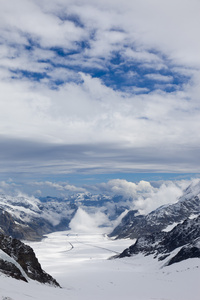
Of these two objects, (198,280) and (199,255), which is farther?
(199,255)

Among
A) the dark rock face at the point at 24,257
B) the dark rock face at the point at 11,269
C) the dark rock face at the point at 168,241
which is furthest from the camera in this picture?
the dark rock face at the point at 168,241

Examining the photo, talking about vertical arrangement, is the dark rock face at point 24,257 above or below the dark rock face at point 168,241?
above

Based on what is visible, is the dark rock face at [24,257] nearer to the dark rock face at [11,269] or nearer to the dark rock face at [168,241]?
the dark rock face at [11,269]

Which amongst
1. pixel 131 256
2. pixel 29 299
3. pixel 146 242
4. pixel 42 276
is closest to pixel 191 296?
pixel 42 276

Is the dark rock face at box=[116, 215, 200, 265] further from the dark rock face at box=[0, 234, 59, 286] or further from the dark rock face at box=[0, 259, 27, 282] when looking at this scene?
the dark rock face at box=[0, 259, 27, 282]

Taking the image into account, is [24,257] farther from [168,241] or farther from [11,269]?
[168,241]

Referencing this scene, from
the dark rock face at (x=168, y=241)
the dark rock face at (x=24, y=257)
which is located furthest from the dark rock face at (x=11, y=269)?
the dark rock face at (x=168, y=241)

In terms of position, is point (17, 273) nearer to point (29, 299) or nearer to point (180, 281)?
point (29, 299)

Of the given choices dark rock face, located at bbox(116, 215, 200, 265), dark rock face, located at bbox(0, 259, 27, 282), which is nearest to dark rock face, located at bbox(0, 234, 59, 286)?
dark rock face, located at bbox(0, 259, 27, 282)
